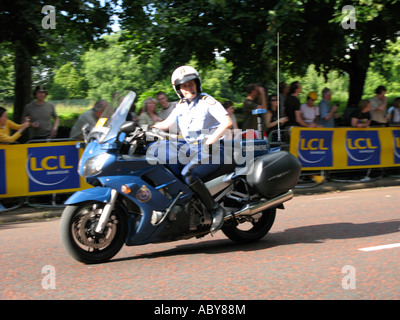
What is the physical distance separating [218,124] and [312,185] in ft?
20.8

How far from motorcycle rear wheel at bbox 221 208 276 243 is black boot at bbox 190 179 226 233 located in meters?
0.38

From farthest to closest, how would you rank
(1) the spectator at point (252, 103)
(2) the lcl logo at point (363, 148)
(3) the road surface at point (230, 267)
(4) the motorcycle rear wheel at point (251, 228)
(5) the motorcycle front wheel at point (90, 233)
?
(2) the lcl logo at point (363, 148)
(1) the spectator at point (252, 103)
(4) the motorcycle rear wheel at point (251, 228)
(5) the motorcycle front wheel at point (90, 233)
(3) the road surface at point (230, 267)

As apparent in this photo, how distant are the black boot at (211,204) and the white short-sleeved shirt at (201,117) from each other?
47 cm

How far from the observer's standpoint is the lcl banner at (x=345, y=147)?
12.0 metres

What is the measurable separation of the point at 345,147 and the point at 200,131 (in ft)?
24.0

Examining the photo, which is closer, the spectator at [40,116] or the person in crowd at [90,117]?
the person in crowd at [90,117]

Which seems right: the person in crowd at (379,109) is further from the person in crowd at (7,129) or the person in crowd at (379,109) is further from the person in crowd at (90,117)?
the person in crowd at (7,129)

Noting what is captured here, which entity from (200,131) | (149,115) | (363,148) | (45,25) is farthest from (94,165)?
(363,148)

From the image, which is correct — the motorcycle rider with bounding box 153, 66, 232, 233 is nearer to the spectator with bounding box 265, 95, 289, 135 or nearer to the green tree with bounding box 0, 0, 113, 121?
the spectator with bounding box 265, 95, 289, 135

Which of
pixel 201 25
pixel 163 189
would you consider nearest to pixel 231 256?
pixel 163 189

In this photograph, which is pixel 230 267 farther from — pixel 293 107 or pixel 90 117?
pixel 293 107

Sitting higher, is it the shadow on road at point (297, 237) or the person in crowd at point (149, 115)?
the person in crowd at point (149, 115)

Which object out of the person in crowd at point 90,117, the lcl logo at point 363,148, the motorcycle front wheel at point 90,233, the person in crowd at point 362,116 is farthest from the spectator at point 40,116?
the person in crowd at point 362,116

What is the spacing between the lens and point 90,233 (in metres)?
5.38
